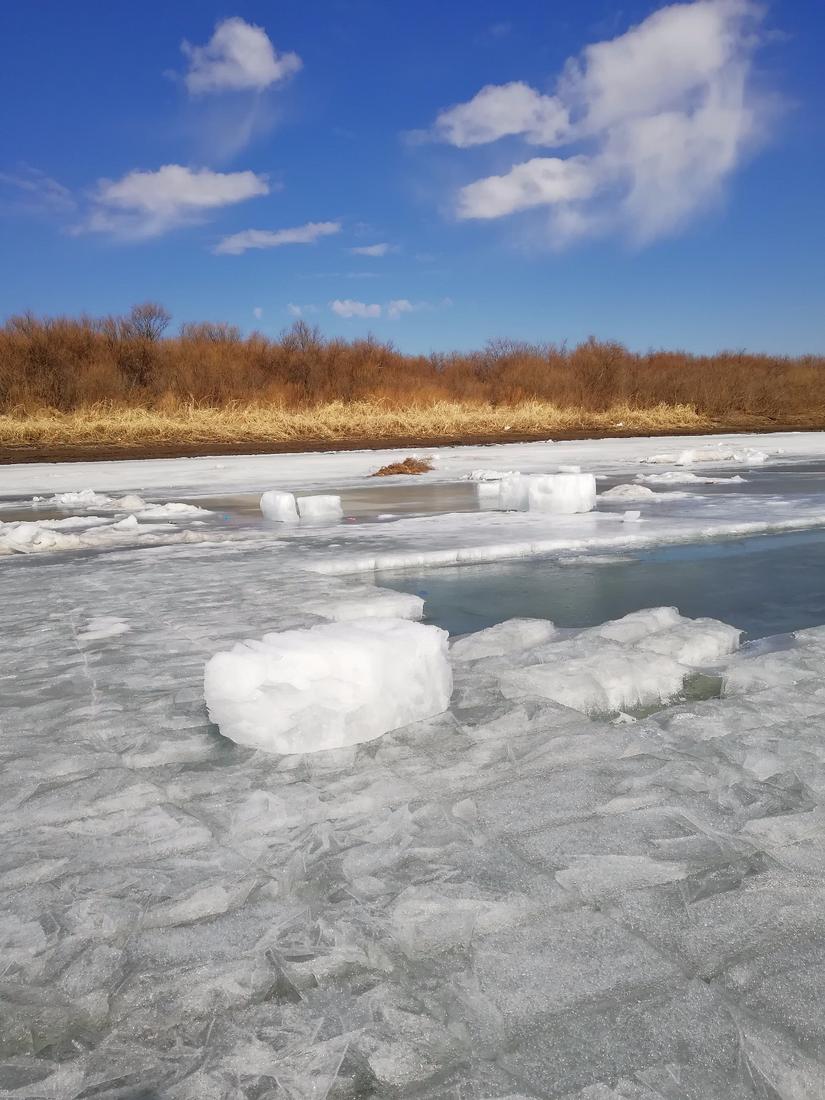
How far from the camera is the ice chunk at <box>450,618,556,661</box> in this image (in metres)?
2.61

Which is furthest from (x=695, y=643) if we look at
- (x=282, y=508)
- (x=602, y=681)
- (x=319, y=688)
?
(x=282, y=508)

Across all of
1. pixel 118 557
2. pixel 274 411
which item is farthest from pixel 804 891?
pixel 274 411

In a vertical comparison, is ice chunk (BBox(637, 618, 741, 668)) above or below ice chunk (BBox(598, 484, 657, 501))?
below

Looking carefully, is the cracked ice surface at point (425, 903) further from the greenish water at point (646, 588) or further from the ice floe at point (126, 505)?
the ice floe at point (126, 505)

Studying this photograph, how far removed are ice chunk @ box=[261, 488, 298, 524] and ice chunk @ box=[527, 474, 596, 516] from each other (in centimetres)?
179

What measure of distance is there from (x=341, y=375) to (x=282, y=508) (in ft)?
52.2

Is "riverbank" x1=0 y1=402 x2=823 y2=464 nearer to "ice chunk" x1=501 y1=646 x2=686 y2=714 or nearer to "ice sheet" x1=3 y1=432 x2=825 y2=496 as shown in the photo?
"ice sheet" x1=3 y1=432 x2=825 y2=496

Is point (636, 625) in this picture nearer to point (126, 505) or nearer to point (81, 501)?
point (126, 505)

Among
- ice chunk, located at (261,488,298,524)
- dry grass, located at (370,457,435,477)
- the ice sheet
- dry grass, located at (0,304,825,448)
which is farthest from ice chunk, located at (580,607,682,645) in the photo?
dry grass, located at (0,304,825,448)

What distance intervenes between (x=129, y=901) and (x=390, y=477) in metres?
8.70

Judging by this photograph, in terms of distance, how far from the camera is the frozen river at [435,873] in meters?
0.99

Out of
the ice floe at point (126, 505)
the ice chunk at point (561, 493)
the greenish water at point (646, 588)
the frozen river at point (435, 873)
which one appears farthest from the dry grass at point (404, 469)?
the frozen river at point (435, 873)

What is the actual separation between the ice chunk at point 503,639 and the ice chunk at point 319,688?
569mm

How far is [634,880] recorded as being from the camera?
1328 mm
